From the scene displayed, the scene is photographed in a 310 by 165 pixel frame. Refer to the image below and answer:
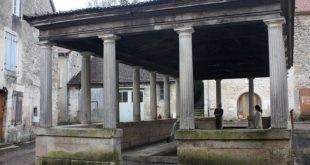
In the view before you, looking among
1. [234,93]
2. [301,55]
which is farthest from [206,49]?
[301,55]

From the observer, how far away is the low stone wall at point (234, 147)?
7633mm

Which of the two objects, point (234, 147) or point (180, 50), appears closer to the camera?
point (234, 147)

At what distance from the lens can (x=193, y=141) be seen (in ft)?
27.1

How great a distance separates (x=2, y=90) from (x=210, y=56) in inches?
350

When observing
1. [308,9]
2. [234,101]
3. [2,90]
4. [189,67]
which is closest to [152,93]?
[2,90]

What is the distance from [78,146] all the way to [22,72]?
33.9 feet

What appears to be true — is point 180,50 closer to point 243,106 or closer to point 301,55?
point 243,106

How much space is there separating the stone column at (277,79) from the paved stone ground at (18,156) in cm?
757

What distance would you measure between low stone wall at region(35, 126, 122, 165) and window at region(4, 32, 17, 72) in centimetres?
789

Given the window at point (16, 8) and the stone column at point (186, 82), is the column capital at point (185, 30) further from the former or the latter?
the window at point (16, 8)

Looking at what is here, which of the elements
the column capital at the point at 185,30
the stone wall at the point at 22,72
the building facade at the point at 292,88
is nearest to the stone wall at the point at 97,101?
the building facade at the point at 292,88

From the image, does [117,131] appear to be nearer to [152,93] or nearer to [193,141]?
[193,141]

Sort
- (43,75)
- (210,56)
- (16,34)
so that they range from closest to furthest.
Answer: (43,75) < (210,56) < (16,34)

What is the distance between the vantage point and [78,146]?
9383mm
